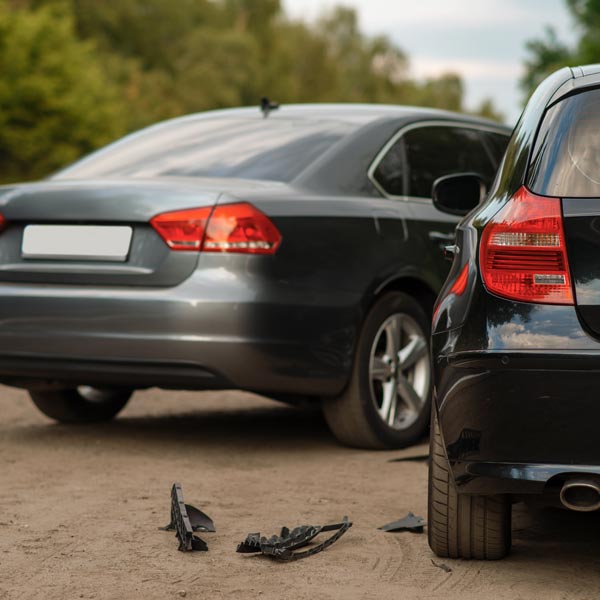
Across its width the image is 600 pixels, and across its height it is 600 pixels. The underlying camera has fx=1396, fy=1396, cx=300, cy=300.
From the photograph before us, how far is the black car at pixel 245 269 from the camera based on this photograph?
19.9 feet

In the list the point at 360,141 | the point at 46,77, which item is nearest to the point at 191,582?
the point at 360,141

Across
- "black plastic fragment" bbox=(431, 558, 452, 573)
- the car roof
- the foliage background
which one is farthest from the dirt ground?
the foliage background

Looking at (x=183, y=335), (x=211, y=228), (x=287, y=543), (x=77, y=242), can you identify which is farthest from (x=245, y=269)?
(x=287, y=543)

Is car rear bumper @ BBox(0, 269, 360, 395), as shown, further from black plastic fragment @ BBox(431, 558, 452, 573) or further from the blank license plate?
black plastic fragment @ BBox(431, 558, 452, 573)

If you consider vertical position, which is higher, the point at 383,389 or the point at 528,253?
the point at 528,253

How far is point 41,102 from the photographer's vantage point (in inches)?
2046

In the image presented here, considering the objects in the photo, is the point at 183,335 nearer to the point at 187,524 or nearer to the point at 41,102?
the point at 187,524

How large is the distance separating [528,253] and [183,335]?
97.0 inches

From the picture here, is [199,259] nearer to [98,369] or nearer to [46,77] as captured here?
[98,369]

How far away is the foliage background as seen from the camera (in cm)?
5191

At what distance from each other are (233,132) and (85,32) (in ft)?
211

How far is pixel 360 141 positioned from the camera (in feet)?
22.7

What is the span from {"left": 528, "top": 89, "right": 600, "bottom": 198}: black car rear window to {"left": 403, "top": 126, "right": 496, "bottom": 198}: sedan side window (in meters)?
3.10

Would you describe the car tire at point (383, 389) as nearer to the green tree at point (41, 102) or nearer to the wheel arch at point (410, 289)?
the wheel arch at point (410, 289)
